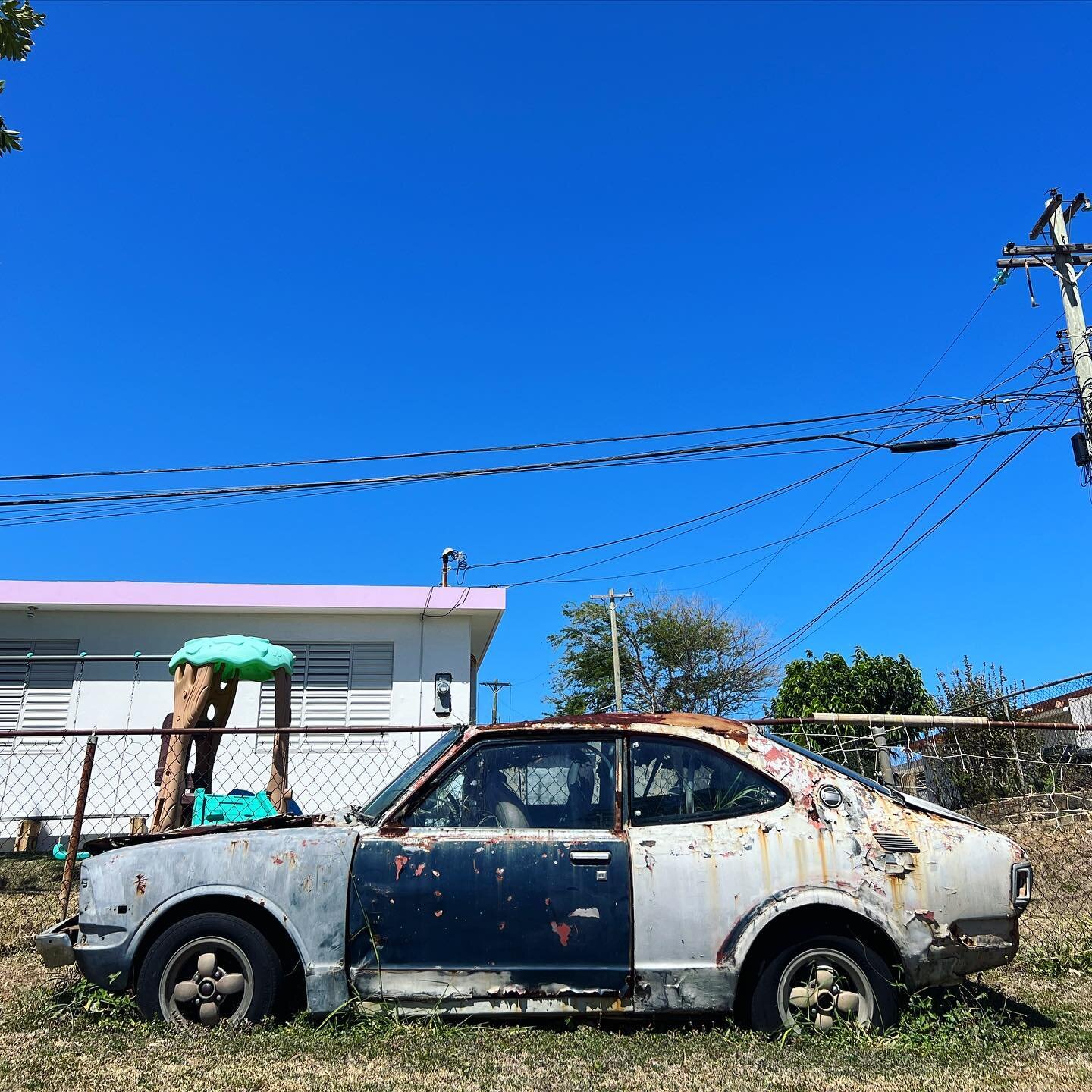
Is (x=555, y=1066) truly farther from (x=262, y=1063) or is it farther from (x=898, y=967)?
(x=898, y=967)

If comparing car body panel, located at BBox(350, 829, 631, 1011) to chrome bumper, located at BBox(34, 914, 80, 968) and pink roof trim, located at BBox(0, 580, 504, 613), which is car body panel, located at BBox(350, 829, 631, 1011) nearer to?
chrome bumper, located at BBox(34, 914, 80, 968)

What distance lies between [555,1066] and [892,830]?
A: 189 cm

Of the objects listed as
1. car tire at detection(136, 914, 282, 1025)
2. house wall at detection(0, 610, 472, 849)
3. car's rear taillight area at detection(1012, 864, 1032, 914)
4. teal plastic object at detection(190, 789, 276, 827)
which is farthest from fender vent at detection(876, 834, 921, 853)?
house wall at detection(0, 610, 472, 849)

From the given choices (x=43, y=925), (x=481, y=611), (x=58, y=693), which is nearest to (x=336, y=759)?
(x=481, y=611)

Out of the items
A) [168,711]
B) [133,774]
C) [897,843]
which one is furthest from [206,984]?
[168,711]

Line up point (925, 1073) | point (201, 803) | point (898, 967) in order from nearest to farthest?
1. point (925, 1073)
2. point (898, 967)
3. point (201, 803)

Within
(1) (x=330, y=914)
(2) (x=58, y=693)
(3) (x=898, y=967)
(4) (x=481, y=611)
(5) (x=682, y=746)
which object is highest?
(4) (x=481, y=611)

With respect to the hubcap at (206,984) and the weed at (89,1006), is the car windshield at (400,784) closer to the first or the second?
the hubcap at (206,984)

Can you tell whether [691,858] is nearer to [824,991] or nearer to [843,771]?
[824,991]

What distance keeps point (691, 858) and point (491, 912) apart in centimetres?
96

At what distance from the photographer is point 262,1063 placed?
3.73 m

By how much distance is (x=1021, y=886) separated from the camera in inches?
165

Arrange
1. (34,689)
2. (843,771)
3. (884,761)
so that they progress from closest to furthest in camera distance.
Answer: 1. (843,771)
2. (884,761)
3. (34,689)

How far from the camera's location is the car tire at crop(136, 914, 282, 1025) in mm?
4121
